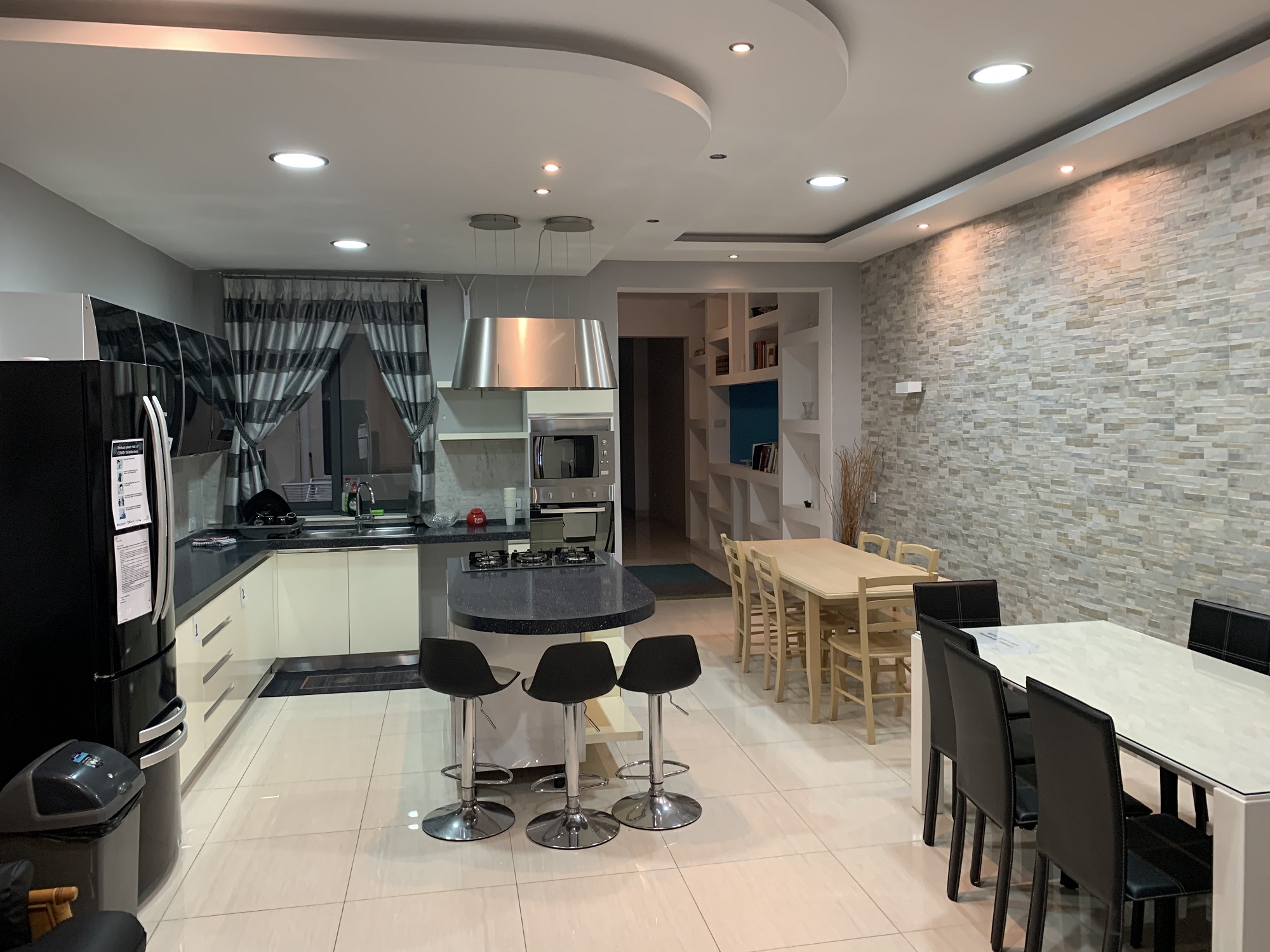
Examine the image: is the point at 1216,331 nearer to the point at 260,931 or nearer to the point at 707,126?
the point at 707,126

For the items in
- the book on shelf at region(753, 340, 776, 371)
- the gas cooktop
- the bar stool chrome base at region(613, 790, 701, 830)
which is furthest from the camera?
the book on shelf at region(753, 340, 776, 371)

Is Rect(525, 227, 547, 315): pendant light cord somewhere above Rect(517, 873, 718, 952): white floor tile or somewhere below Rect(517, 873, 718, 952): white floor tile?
above

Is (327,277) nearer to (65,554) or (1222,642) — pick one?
(65,554)

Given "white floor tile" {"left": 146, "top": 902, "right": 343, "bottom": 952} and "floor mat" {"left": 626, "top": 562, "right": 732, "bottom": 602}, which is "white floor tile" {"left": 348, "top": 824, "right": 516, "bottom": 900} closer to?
"white floor tile" {"left": 146, "top": 902, "right": 343, "bottom": 952}

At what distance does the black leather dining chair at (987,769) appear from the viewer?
8.75ft

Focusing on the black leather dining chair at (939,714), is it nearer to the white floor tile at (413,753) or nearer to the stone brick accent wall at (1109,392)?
the stone brick accent wall at (1109,392)

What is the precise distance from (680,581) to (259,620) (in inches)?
163

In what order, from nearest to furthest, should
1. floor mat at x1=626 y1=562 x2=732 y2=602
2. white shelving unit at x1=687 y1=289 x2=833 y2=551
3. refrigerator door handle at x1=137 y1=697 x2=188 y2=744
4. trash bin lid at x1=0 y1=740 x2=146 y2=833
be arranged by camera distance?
trash bin lid at x1=0 y1=740 x2=146 y2=833 < refrigerator door handle at x1=137 y1=697 x2=188 y2=744 < white shelving unit at x1=687 y1=289 x2=833 y2=551 < floor mat at x1=626 y1=562 x2=732 y2=602

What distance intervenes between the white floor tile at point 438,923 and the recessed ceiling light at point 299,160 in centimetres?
266

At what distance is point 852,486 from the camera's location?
686 centimetres

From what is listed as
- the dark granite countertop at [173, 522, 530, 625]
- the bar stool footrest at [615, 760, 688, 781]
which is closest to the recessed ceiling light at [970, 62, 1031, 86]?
the bar stool footrest at [615, 760, 688, 781]

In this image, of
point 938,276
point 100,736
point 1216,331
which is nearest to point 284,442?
point 100,736

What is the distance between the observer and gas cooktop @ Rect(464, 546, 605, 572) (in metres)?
4.34

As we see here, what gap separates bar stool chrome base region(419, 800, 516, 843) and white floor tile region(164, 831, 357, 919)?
308mm
